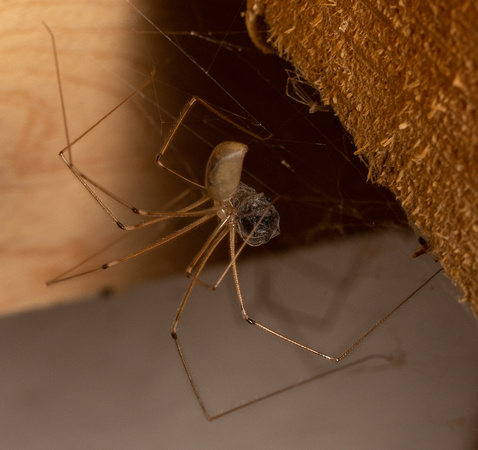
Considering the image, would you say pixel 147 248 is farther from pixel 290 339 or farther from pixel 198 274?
pixel 290 339

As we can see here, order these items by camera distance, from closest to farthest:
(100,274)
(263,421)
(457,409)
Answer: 1. (457,409)
2. (263,421)
3. (100,274)

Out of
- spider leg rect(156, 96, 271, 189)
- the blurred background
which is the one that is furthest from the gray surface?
spider leg rect(156, 96, 271, 189)

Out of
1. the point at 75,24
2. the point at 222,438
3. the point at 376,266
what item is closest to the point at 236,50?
the point at 75,24

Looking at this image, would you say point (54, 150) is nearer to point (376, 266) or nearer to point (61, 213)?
point (61, 213)

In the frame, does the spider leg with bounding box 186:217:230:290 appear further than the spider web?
Yes

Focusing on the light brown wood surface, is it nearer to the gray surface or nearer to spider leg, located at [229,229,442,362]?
the gray surface

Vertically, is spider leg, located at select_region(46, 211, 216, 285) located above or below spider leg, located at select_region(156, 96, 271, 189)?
below
